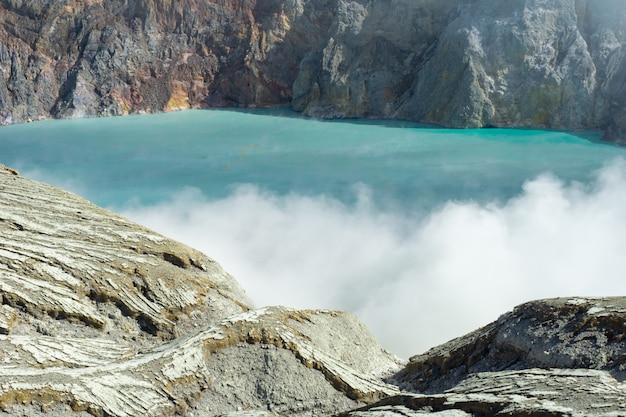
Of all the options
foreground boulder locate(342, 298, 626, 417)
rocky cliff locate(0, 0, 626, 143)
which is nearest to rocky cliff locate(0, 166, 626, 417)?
foreground boulder locate(342, 298, 626, 417)

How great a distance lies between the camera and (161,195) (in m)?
22.8

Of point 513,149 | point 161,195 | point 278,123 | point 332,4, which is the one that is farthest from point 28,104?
point 513,149

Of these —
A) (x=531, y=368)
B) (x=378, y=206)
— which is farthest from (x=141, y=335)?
(x=378, y=206)

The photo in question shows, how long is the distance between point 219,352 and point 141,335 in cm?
157

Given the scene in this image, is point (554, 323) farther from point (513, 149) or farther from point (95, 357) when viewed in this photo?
point (513, 149)

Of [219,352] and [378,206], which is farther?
[378,206]

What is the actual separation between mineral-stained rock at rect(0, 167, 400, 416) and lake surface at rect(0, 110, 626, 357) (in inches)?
146

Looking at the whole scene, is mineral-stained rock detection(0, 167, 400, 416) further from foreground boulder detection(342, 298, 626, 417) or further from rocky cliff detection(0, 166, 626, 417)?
foreground boulder detection(342, 298, 626, 417)

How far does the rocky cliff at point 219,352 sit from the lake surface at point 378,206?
4.17m

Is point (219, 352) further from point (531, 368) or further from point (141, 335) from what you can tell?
point (531, 368)

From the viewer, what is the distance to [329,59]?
41656 millimetres

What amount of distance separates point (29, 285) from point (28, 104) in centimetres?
4152

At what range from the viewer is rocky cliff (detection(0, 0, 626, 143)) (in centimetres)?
3428

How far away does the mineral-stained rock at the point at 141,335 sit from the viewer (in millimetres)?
4117
